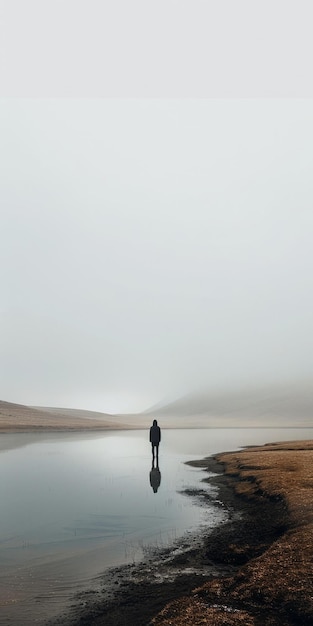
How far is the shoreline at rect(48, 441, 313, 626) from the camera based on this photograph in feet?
39.9

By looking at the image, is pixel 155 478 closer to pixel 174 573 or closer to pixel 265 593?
pixel 174 573

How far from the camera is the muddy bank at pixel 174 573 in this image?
12.9m

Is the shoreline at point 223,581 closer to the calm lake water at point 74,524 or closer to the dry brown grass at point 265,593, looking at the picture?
the dry brown grass at point 265,593

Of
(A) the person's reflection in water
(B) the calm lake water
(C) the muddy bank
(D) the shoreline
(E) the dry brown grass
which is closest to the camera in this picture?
(E) the dry brown grass

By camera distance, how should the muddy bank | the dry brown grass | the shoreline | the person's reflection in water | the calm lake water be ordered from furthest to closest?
the person's reflection in water < the calm lake water < the muddy bank < the shoreline < the dry brown grass

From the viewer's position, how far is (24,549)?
1958 centimetres

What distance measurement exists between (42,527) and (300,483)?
19130 mm

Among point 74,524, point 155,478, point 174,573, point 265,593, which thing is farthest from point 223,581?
point 155,478

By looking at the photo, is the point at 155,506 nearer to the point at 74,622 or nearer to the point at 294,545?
the point at 294,545

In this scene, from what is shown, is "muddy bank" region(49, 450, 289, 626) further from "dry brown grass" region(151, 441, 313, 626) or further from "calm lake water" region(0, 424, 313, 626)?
"calm lake water" region(0, 424, 313, 626)

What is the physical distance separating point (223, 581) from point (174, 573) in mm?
2535

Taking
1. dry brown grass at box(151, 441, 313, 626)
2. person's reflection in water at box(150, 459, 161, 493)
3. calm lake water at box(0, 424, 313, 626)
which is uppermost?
dry brown grass at box(151, 441, 313, 626)

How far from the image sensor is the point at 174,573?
16.3m

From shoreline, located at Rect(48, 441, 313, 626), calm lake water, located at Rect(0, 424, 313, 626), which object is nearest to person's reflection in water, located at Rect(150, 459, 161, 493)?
calm lake water, located at Rect(0, 424, 313, 626)
